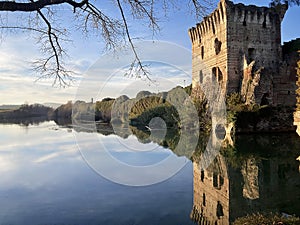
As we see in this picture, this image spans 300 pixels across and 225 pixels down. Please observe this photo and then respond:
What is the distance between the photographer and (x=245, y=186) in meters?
8.16

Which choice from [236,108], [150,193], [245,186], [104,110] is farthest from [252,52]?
[150,193]

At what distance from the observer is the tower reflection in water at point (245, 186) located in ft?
20.3

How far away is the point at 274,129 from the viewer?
22094 millimetres

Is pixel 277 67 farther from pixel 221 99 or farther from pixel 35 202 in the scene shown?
pixel 35 202

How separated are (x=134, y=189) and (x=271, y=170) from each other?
480cm

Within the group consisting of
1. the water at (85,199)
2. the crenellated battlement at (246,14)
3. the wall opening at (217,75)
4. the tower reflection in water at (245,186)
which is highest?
the crenellated battlement at (246,14)

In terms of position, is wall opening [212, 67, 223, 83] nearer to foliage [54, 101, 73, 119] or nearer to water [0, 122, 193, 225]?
water [0, 122, 193, 225]

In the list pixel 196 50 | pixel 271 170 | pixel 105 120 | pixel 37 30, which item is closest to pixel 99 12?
pixel 37 30

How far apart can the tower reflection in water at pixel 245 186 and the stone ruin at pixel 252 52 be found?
1250 cm

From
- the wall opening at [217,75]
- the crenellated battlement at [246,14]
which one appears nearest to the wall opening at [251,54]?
the crenellated battlement at [246,14]

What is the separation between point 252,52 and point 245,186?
66.6ft

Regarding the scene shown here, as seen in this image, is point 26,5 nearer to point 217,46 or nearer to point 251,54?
point 251,54

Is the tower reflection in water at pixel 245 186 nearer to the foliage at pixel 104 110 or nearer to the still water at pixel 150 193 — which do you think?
the still water at pixel 150 193

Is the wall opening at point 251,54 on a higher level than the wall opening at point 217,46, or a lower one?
lower
